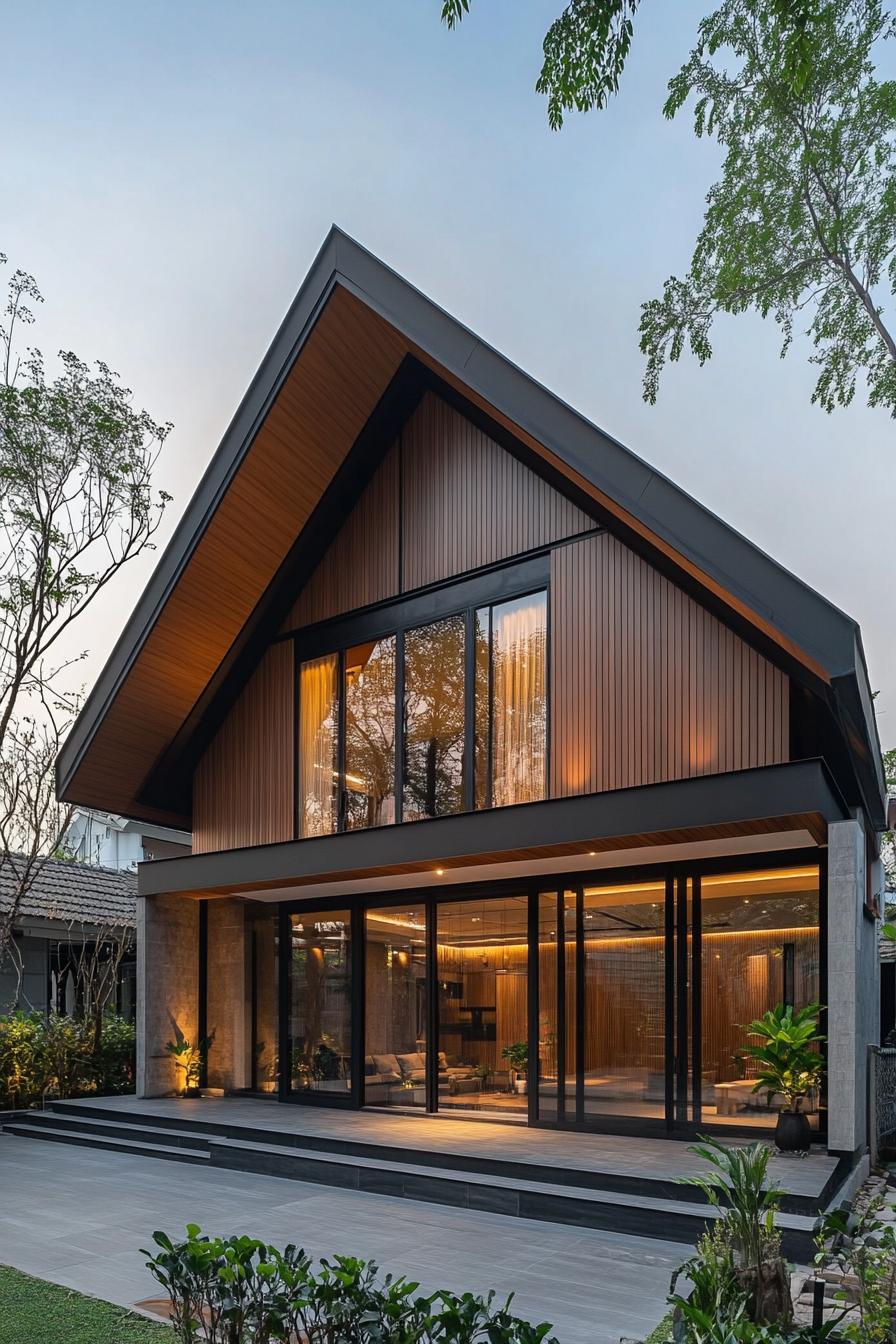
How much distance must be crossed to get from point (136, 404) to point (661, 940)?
8809 millimetres

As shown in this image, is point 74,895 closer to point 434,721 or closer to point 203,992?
point 203,992

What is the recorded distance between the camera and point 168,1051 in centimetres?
1504

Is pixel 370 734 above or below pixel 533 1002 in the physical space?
above

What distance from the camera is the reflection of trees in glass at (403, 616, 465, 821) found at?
1214 cm

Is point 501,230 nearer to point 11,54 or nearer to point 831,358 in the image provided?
point 831,358

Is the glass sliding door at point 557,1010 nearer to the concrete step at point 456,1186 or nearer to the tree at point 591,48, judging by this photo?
the concrete step at point 456,1186

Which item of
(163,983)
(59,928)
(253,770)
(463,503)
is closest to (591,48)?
(463,503)

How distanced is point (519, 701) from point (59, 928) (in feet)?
31.0

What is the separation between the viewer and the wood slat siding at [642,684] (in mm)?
10148

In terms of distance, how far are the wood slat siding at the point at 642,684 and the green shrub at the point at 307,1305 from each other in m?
6.37

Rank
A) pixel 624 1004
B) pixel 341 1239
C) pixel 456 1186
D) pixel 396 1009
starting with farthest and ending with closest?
1. pixel 396 1009
2. pixel 624 1004
3. pixel 456 1186
4. pixel 341 1239

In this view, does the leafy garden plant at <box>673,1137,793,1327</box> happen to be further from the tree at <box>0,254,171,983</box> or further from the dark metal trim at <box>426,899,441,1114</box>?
the tree at <box>0,254,171,983</box>

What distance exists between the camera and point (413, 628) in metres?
12.8

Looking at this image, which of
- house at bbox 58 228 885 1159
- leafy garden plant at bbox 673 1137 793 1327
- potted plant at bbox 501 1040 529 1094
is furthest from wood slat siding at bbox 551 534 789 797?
leafy garden plant at bbox 673 1137 793 1327
